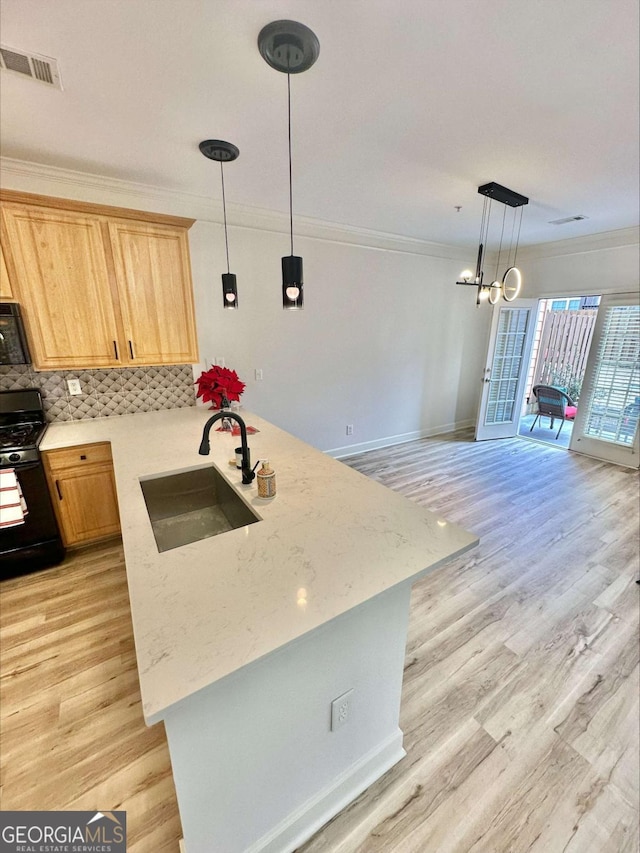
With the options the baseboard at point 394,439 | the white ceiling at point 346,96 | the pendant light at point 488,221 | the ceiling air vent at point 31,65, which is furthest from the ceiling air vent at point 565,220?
the ceiling air vent at point 31,65

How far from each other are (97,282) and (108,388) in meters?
0.85

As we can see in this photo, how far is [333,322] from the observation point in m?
4.11

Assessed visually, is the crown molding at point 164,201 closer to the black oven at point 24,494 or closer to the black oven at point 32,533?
the black oven at point 24,494

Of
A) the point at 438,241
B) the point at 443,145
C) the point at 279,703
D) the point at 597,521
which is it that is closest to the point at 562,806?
the point at 279,703

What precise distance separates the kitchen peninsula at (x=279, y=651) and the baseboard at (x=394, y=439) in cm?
301

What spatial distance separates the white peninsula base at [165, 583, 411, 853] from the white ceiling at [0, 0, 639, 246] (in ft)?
6.56

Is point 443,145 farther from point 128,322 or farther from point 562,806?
point 562,806

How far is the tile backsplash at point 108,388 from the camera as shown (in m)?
2.65

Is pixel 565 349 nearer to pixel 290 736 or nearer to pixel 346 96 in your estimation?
pixel 346 96

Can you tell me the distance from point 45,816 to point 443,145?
361cm

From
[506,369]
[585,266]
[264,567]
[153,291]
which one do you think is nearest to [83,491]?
[153,291]

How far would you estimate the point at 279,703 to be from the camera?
1.01 m

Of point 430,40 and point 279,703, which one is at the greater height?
point 430,40

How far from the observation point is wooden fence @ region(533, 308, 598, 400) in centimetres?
686
